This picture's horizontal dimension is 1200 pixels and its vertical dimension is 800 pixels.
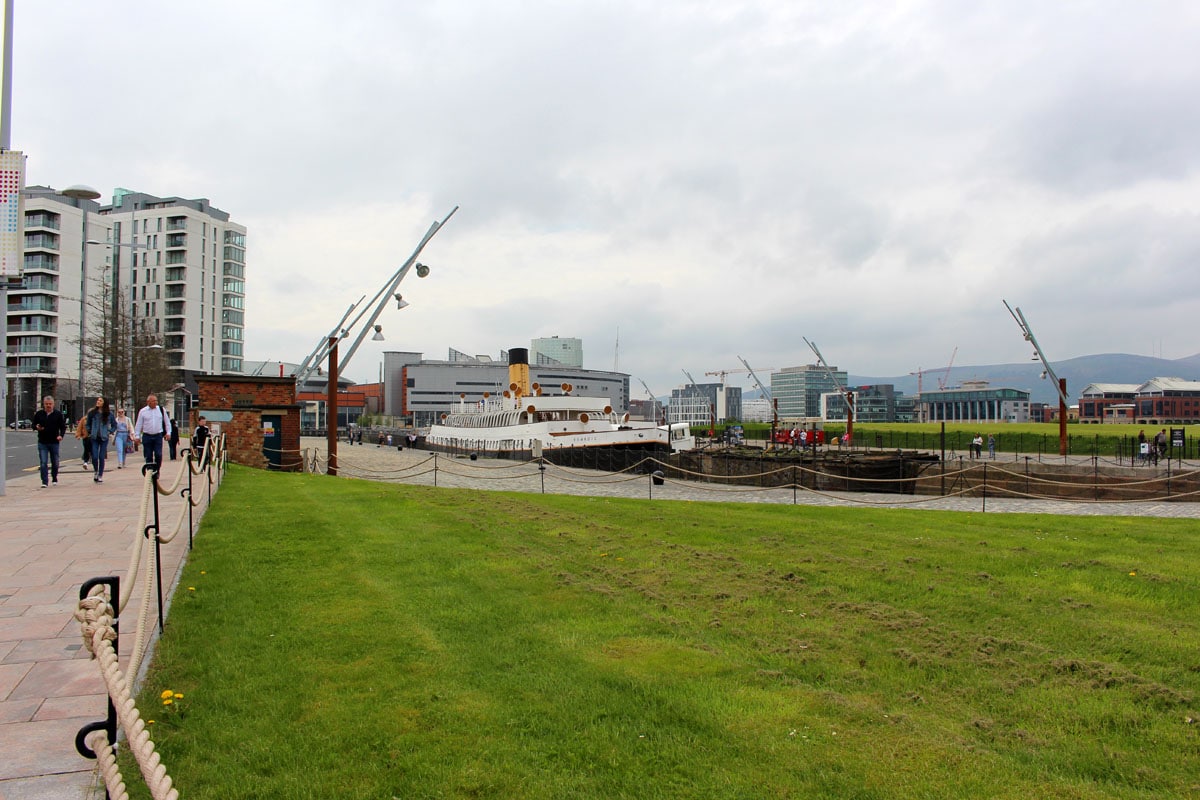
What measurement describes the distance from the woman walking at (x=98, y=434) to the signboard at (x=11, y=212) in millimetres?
3664

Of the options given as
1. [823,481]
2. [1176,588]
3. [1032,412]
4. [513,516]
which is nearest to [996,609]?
[1176,588]

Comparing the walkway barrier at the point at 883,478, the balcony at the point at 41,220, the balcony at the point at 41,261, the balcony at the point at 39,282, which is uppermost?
the balcony at the point at 41,220

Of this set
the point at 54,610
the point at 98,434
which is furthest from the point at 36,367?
the point at 54,610

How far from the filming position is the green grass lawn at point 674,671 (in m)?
3.70

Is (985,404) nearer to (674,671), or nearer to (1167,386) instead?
(1167,386)

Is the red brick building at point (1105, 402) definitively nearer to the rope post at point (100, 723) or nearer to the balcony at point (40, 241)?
the balcony at point (40, 241)

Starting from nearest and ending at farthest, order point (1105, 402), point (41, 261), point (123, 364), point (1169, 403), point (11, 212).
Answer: point (11, 212), point (123, 364), point (41, 261), point (1169, 403), point (1105, 402)

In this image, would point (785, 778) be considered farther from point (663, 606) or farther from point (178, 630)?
point (178, 630)

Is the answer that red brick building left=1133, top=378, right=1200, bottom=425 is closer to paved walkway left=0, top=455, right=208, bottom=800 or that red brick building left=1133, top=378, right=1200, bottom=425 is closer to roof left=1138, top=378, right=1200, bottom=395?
roof left=1138, top=378, right=1200, bottom=395

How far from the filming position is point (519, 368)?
51156 mm

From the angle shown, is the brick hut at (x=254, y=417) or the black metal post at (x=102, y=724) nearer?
the black metal post at (x=102, y=724)

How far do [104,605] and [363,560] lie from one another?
543 centimetres

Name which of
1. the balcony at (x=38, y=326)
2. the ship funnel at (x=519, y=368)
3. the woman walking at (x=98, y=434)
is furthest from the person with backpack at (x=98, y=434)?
the balcony at (x=38, y=326)

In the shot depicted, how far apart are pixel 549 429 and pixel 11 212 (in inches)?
1214
